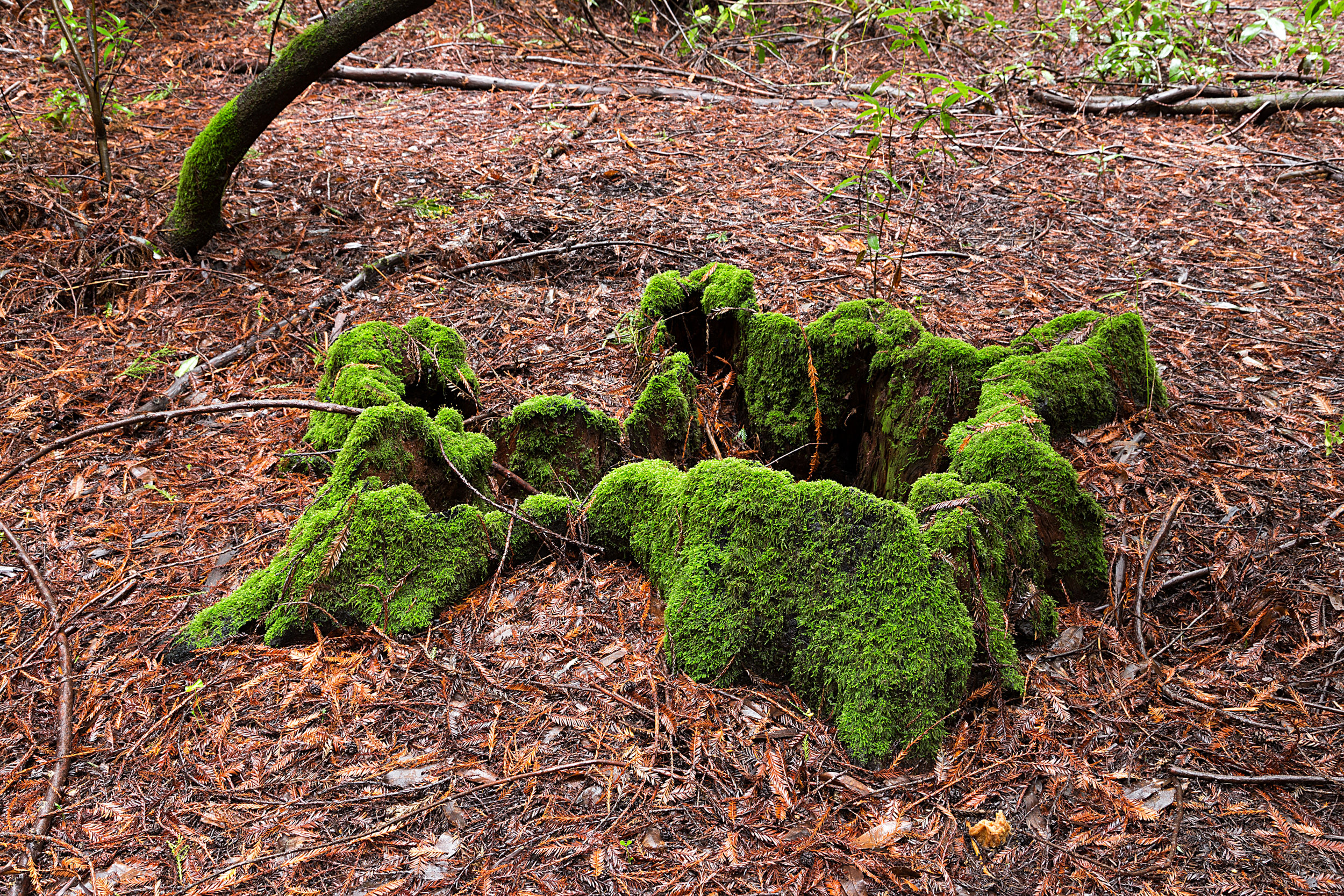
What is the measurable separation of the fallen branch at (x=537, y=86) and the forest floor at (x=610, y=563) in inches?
50.8

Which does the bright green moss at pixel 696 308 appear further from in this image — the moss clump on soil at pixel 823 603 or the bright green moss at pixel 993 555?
the bright green moss at pixel 993 555

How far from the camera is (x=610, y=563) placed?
10.2ft

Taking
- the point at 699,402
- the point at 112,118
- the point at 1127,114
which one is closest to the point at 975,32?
the point at 1127,114

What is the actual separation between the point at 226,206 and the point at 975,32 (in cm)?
846

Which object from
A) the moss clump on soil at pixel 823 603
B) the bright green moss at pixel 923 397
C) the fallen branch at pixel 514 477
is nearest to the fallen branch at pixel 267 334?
the fallen branch at pixel 514 477

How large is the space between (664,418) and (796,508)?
3.67 ft

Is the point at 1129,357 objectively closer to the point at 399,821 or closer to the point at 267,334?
the point at 399,821

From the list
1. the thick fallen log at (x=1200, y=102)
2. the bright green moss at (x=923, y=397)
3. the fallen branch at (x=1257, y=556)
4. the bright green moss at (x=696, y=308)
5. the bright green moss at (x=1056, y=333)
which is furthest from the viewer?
the thick fallen log at (x=1200, y=102)

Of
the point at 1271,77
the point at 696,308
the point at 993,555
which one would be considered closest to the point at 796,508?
the point at 993,555

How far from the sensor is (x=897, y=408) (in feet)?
12.4

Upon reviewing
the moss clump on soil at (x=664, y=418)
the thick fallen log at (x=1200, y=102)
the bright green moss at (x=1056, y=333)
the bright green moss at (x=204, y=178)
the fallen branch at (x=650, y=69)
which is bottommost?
the moss clump on soil at (x=664, y=418)

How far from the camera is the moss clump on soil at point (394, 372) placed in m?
3.68

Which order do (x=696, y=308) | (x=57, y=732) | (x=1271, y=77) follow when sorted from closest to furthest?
(x=57, y=732) → (x=696, y=308) → (x=1271, y=77)

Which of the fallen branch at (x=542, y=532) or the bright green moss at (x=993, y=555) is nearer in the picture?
the bright green moss at (x=993, y=555)
